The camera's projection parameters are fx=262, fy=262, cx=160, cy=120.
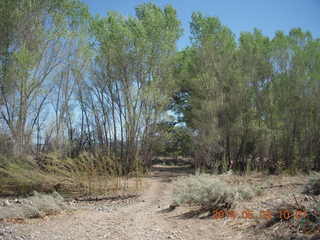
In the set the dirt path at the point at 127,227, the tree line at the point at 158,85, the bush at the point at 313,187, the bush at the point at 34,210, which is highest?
the tree line at the point at 158,85

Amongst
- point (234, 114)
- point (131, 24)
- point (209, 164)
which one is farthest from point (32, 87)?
point (234, 114)

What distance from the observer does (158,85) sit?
45.2 ft

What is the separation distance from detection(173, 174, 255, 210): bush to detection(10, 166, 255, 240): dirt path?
407 mm

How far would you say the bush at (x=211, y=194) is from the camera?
16.5 feet

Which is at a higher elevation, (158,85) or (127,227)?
(158,85)

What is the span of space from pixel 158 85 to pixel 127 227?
9.87m

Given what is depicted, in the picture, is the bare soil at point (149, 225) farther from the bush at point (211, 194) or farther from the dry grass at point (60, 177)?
the dry grass at point (60, 177)

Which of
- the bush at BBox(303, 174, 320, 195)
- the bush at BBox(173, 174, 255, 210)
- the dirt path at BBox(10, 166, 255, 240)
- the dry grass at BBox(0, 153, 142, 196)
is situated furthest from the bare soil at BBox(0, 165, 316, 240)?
the dry grass at BBox(0, 153, 142, 196)

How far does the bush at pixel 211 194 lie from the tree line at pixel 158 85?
6366 millimetres
